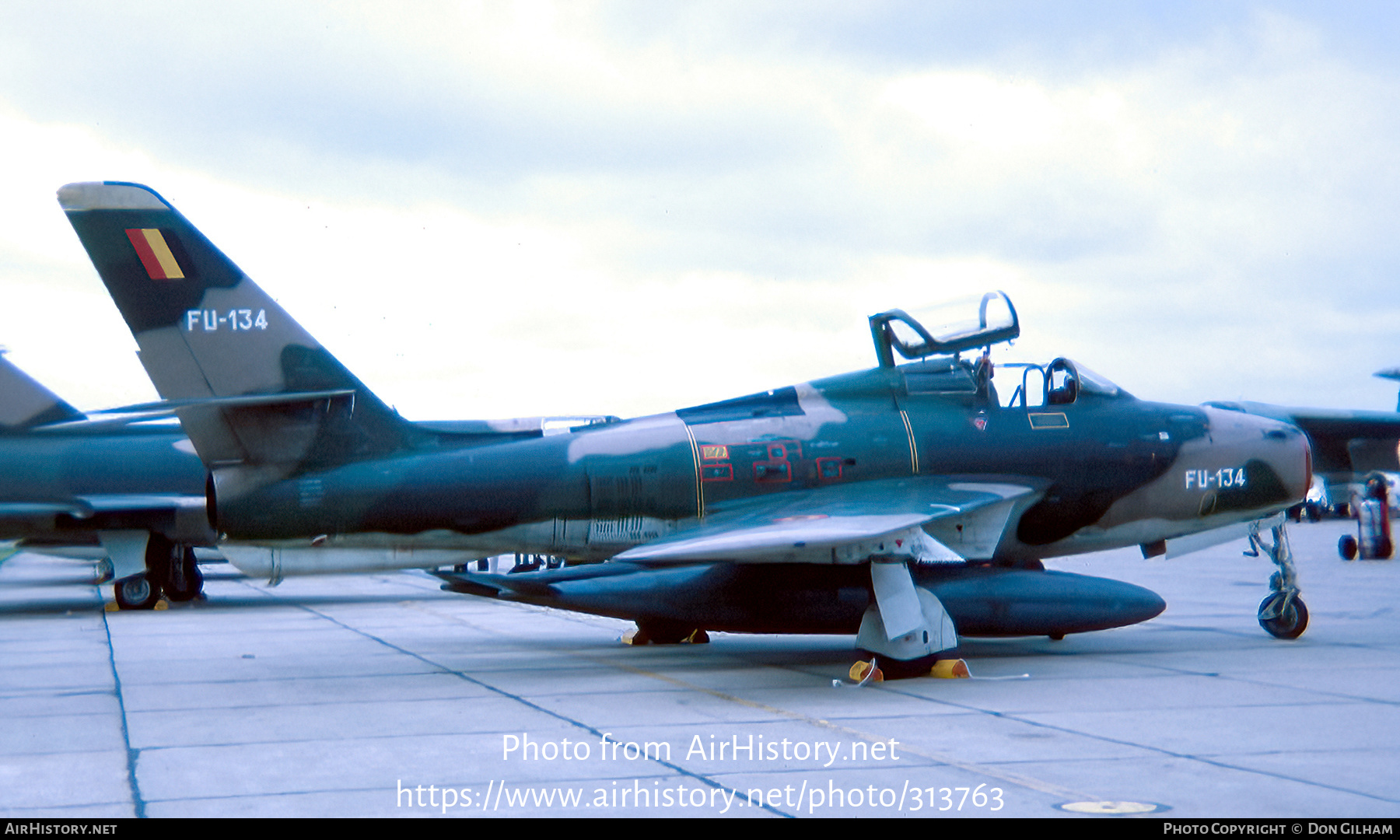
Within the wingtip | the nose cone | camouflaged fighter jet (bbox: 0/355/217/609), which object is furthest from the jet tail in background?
camouflaged fighter jet (bbox: 0/355/217/609)

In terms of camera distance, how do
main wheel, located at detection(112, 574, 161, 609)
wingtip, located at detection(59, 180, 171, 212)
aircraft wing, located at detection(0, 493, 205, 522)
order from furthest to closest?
1. main wheel, located at detection(112, 574, 161, 609)
2. aircraft wing, located at detection(0, 493, 205, 522)
3. wingtip, located at detection(59, 180, 171, 212)

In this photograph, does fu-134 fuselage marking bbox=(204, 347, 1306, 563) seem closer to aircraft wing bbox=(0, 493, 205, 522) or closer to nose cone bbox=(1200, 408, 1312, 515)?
nose cone bbox=(1200, 408, 1312, 515)

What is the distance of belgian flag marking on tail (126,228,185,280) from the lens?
10266mm

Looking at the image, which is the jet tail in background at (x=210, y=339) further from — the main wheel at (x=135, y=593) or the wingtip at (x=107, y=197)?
the main wheel at (x=135, y=593)

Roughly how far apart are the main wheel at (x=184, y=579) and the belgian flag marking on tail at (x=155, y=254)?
12.1m

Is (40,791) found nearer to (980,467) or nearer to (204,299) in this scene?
(204,299)

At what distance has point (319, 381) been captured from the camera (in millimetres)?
10664

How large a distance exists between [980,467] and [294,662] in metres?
6.72

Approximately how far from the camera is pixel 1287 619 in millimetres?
12156

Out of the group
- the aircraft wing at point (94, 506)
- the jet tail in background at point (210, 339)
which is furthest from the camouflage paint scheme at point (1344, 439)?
the aircraft wing at point (94, 506)

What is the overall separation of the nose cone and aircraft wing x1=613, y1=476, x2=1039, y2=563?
208cm

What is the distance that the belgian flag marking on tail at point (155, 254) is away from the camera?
1027 cm

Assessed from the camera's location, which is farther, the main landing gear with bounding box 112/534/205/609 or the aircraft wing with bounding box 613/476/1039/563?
the main landing gear with bounding box 112/534/205/609

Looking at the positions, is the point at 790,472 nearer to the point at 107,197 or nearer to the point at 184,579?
the point at 107,197
